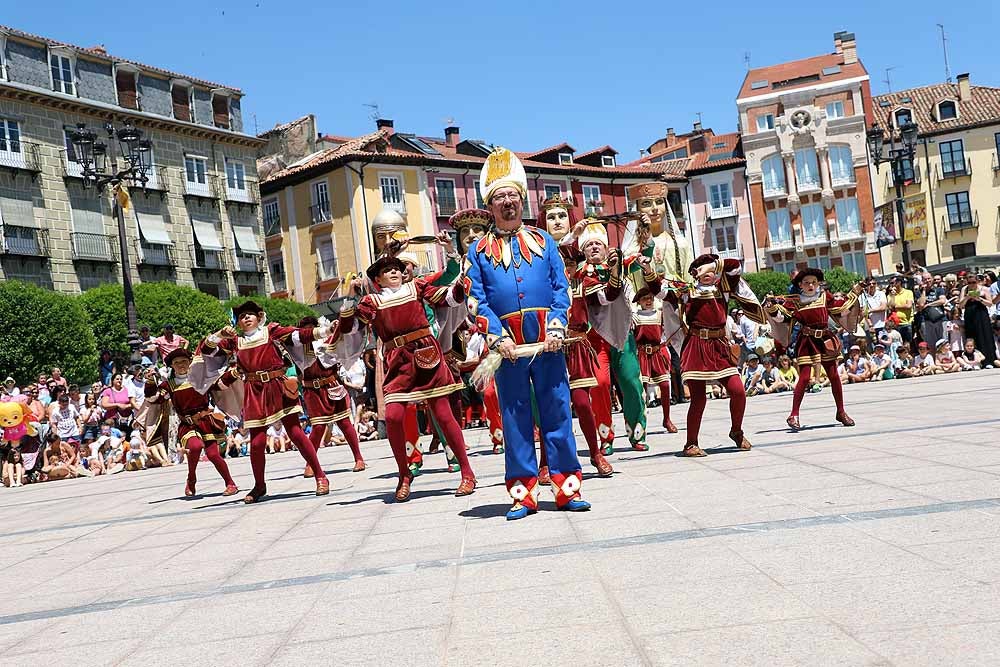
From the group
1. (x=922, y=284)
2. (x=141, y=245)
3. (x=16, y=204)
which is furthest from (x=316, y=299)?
(x=922, y=284)

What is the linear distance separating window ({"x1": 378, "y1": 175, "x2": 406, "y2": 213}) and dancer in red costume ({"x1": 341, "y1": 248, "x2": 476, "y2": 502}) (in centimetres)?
4445

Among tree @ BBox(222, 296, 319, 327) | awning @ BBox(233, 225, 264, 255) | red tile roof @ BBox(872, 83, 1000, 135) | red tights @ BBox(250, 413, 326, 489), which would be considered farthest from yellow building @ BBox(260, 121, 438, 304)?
red tights @ BBox(250, 413, 326, 489)

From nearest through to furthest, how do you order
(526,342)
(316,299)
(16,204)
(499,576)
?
(499,576)
(526,342)
(16,204)
(316,299)

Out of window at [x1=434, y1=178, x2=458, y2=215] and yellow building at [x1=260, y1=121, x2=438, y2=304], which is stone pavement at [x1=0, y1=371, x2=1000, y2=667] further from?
window at [x1=434, y1=178, x2=458, y2=215]

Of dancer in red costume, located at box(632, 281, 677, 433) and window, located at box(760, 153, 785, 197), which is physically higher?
window, located at box(760, 153, 785, 197)

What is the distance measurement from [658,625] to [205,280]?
44.9m

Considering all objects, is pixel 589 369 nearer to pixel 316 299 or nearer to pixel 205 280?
pixel 205 280

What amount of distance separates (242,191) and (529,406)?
45.1 metres

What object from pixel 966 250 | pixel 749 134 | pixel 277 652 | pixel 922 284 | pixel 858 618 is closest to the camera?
pixel 858 618

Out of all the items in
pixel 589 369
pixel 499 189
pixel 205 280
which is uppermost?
pixel 205 280

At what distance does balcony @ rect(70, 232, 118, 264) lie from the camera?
39688 millimetres

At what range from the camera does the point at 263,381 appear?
31.9ft

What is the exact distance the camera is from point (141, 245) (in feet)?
140

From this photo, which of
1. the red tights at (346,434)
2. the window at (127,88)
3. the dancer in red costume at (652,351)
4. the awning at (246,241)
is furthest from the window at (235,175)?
the dancer in red costume at (652,351)
